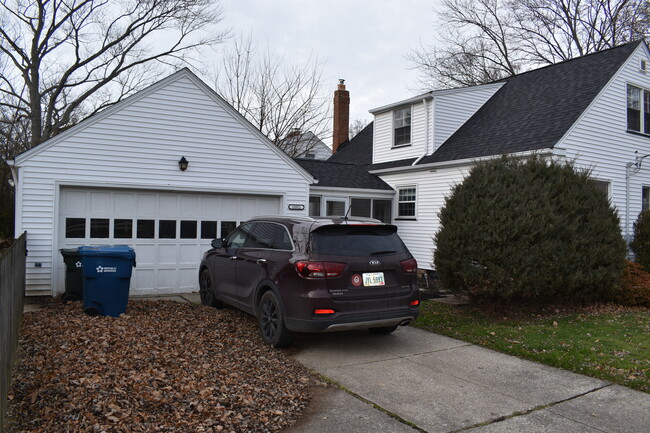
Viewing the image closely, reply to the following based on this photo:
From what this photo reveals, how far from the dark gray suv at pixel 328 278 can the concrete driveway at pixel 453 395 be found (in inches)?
19.7

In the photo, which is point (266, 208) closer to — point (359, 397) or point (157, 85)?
point (157, 85)

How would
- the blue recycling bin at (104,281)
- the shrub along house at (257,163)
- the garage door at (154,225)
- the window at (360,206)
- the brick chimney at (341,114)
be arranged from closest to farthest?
1. the blue recycling bin at (104,281)
2. the shrub along house at (257,163)
3. the garage door at (154,225)
4. the window at (360,206)
5. the brick chimney at (341,114)

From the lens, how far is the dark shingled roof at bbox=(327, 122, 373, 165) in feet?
65.4

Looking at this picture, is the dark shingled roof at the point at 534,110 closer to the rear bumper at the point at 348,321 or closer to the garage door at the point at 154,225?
the garage door at the point at 154,225

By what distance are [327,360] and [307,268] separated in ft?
3.88

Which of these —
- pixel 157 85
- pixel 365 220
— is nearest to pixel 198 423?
pixel 365 220

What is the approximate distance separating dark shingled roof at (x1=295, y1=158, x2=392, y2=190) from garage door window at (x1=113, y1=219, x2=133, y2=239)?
19.3ft

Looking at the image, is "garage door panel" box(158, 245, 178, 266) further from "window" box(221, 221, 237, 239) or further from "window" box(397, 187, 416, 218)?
"window" box(397, 187, 416, 218)

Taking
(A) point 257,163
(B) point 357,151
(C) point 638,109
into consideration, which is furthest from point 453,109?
(A) point 257,163

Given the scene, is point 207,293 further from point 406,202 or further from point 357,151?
point 357,151

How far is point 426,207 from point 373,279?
916 centimetres

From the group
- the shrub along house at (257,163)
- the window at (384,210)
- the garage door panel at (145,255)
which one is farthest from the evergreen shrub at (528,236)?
the window at (384,210)

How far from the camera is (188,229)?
10.8 m

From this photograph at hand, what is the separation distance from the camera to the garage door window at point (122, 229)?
33.0 ft
